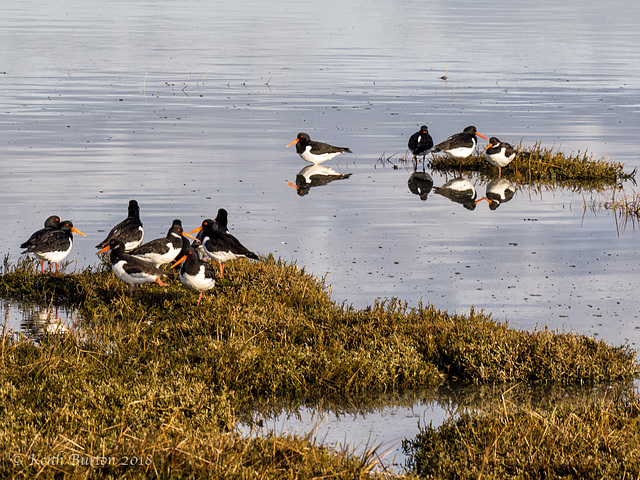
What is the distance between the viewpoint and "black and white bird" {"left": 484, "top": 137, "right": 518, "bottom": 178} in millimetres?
22094

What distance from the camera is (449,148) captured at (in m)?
22.9

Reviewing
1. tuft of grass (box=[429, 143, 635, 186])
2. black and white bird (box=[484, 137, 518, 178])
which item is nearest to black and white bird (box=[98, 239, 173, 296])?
black and white bird (box=[484, 137, 518, 178])

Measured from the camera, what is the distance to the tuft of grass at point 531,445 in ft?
24.3

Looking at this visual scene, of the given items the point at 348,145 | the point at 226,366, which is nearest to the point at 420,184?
the point at 348,145

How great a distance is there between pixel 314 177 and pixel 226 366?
14149 millimetres

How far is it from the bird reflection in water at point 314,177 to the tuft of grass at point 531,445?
13.1 metres

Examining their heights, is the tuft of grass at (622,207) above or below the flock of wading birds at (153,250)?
above

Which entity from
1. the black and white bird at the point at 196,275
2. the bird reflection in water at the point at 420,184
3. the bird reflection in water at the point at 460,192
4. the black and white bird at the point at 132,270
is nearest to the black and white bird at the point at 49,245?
the black and white bird at the point at 132,270

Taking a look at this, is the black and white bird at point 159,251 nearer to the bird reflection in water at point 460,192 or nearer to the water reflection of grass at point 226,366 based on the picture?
the water reflection of grass at point 226,366

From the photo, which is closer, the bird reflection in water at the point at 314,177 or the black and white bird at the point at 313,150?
the bird reflection in water at the point at 314,177

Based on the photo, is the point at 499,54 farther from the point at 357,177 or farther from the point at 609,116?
the point at 357,177

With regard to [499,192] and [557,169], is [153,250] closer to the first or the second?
[499,192]

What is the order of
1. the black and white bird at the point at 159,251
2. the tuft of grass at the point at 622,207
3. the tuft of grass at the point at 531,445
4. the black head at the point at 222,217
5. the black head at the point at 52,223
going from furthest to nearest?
the tuft of grass at the point at 622,207 < the black head at the point at 222,217 < the black head at the point at 52,223 < the black and white bird at the point at 159,251 < the tuft of grass at the point at 531,445

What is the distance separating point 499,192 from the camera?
21.3 m
